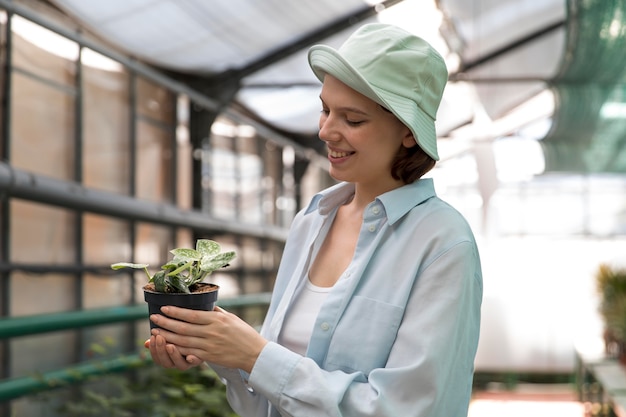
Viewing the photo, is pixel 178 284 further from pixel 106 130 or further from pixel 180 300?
pixel 106 130

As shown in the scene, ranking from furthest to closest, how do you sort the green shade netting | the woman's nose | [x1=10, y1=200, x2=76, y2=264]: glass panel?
[x1=10, y1=200, x2=76, y2=264]: glass panel
the green shade netting
the woman's nose

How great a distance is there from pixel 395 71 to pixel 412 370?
42cm

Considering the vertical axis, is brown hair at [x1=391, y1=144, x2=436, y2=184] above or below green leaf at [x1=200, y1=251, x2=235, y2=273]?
above

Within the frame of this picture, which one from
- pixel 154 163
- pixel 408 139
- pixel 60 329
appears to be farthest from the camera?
pixel 154 163

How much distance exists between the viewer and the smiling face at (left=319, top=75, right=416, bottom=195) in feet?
3.78

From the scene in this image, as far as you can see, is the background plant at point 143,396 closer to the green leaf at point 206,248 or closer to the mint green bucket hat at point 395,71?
the green leaf at point 206,248

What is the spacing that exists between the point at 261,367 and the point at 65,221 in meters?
5.34

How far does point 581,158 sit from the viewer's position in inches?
282

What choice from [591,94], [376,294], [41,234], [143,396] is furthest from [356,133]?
[591,94]

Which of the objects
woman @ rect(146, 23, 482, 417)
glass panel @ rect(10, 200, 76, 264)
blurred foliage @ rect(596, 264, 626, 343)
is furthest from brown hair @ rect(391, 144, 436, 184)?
blurred foliage @ rect(596, 264, 626, 343)

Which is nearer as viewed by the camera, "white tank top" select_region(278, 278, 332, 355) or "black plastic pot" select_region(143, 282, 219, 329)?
"black plastic pot" select_region(143, 282, 219, 329)

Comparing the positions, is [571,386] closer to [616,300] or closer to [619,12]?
[616,300]

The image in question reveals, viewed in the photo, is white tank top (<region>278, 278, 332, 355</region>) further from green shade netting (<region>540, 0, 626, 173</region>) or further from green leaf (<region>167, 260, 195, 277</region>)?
green shade netting (<region>540, 0, 626, 173</region>)

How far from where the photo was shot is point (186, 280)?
3.61ft
